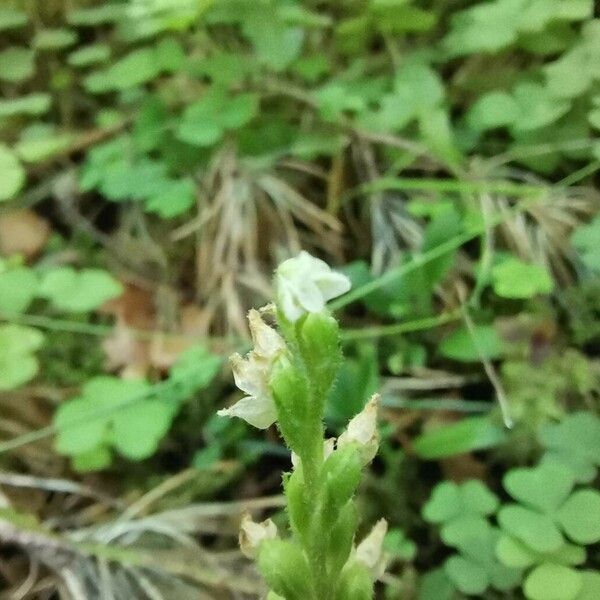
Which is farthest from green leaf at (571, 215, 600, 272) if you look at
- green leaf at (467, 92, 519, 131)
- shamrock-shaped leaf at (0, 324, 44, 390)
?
shamrock-shaped leaf at (0, 324, 44, 390)

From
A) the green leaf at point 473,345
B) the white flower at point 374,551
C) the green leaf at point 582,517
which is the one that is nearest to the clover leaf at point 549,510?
the green leaf at point 582,517

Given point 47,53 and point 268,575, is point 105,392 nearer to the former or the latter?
point 268,575

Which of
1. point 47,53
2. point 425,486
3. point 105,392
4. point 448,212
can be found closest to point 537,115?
point 448,212

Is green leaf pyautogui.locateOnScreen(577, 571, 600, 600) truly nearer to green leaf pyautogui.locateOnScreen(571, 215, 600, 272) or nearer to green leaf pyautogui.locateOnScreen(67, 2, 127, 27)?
green leaf pyautogui.locateOnScreen(571, 215, 600, 272)

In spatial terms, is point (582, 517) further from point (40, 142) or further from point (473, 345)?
point (40, 142)

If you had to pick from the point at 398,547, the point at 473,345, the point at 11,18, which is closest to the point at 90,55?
the point at 11,18
